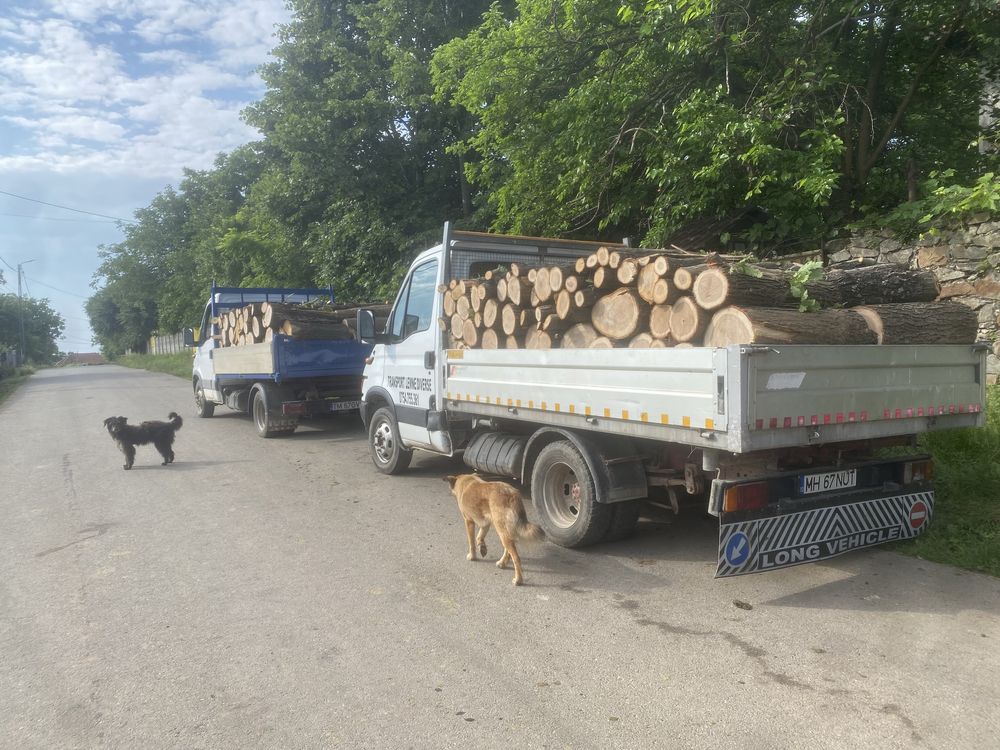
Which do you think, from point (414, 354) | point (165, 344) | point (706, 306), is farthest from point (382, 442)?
point (165, 344)

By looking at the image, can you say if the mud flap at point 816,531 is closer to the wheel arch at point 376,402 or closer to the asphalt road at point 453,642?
the asphalt road at point 453,642

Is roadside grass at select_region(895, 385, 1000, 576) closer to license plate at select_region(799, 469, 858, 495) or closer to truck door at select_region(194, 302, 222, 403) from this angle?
license plate at select_region(799, 469, 858, 495)

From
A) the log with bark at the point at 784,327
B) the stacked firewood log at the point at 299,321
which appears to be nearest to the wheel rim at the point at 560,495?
the log with bark at the point at 784,327

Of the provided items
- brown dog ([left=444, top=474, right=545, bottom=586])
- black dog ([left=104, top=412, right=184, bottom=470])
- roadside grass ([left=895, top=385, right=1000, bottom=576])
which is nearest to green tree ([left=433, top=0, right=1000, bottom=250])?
roadside grass ([left=895, top=385, right=1000, bottom=576])

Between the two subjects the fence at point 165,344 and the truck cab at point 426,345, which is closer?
the truck cab at point 426,345

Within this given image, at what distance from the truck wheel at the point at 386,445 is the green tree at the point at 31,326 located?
190 ft

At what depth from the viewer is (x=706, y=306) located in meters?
4.30

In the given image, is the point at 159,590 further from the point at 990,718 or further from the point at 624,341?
the point at 990,718

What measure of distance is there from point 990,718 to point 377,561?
148 inches

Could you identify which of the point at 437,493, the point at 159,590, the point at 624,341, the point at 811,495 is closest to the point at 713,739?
the point at 811,495

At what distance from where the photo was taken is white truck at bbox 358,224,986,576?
3889 millimetres

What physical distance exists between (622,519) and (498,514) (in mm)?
981

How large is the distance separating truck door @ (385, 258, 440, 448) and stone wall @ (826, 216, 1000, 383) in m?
4.48

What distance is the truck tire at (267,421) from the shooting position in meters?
11.5
